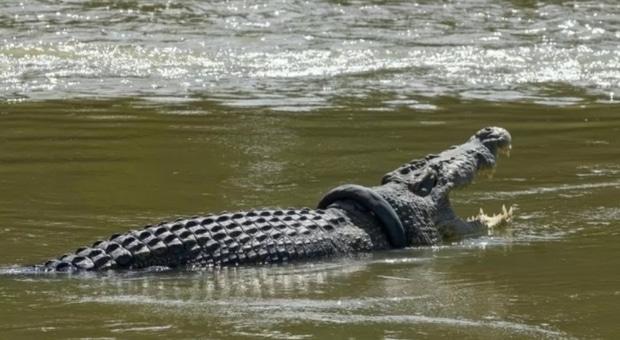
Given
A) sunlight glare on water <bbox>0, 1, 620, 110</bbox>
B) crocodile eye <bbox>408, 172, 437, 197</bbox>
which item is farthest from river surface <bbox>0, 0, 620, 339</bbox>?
crocodile eye <bbox>408, 172, 437, 197</bbox>

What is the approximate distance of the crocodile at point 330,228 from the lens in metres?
6.24

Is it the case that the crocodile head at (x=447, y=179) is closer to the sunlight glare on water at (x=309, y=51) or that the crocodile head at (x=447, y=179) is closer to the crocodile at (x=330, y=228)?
the crocodile at (x=330, y=228)

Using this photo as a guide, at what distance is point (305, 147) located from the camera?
9.78 m

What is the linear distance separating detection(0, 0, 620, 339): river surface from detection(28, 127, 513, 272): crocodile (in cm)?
13

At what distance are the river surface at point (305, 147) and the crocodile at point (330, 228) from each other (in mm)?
125

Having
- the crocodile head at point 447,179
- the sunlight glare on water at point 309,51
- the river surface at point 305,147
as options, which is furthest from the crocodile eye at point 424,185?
the sunlight glare on water at point 309,51

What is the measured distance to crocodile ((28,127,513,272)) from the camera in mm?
6238

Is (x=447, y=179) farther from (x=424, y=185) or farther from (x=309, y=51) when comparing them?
(x=309, y=51)

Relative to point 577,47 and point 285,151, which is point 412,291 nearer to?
point 285,151

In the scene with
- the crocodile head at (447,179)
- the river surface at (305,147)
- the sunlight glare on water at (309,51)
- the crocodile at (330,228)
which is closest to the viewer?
the river surface at (305,147)

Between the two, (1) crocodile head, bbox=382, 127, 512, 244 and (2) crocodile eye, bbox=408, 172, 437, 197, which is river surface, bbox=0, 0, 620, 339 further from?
(2) crocodile eye, bbox=408, 172, 437, 197

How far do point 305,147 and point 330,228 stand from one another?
10.1ft

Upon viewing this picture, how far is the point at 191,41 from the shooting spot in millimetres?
15828

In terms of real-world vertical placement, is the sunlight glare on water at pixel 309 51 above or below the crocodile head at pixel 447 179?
above
